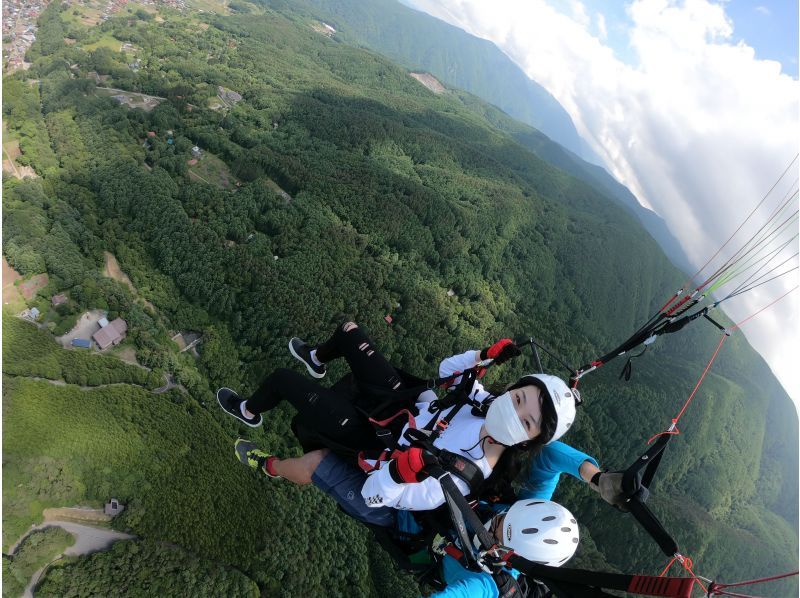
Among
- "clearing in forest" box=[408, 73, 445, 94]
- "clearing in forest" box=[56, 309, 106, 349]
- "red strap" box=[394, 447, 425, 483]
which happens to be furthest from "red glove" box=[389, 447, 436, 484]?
"clearing in forest" box=[408, 73, 445, 94]

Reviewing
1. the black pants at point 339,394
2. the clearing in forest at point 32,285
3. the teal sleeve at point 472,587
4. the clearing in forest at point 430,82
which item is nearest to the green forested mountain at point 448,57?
the clearing in forest at point 430,82

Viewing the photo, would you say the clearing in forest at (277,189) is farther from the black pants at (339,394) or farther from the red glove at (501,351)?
the red glove at (501,351)

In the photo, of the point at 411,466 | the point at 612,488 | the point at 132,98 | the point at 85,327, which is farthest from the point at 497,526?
the point at 132,98

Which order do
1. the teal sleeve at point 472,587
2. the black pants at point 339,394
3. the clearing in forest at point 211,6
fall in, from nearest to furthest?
the teal sleeve at point 472,587 → the black pants at point 339,394 → the clearing in forest at point 211,6

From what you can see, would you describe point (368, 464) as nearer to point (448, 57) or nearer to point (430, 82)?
point (430, 82)

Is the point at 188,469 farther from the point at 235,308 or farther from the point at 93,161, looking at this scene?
the point at 93,161
